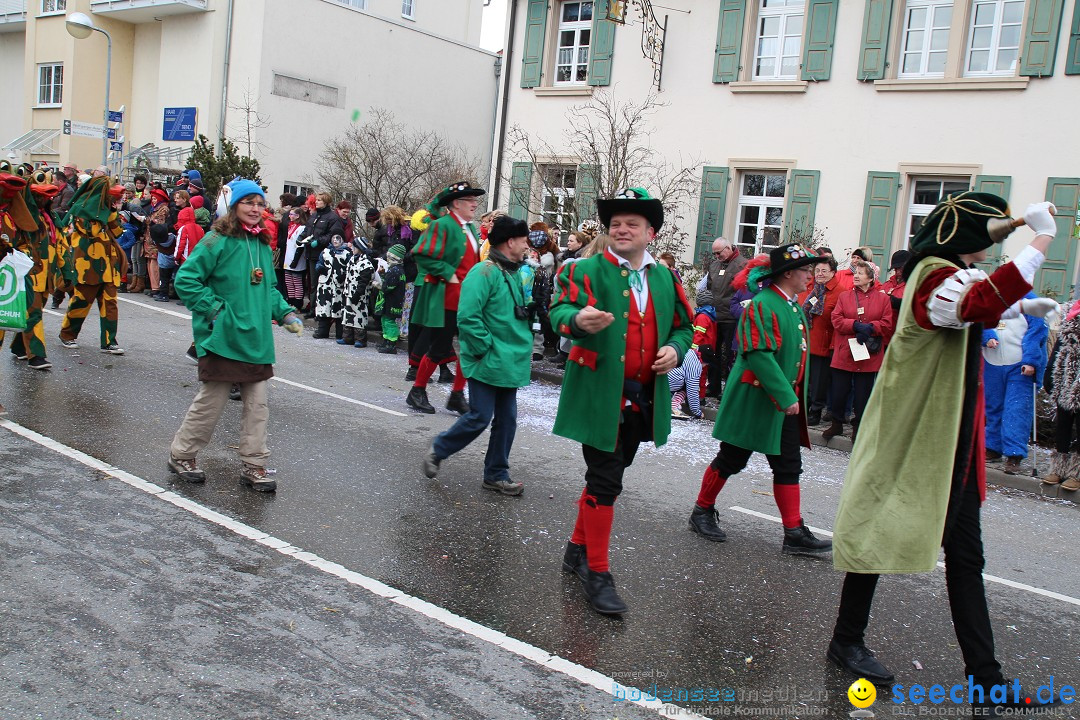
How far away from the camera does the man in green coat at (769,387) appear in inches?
217

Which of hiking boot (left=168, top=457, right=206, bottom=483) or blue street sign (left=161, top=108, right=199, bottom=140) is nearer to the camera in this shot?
hiking boot (left=168, top=457, right=206, bottom=483)

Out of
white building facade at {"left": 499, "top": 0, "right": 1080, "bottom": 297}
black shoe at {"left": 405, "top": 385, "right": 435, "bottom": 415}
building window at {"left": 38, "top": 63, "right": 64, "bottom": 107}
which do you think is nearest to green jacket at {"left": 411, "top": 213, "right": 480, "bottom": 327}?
black shoe at {"left": 405, "top": 385, "right": 435, "bottom": 415}

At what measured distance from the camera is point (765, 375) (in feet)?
17.8

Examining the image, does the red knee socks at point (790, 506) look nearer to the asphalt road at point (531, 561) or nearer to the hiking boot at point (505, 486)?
the asphalt road at point (531, 561)

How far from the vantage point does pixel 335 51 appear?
27094 millimetres

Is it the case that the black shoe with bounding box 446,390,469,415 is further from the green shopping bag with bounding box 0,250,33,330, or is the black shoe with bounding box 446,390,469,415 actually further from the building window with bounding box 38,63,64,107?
the building window with bounding box 38,63,64,107

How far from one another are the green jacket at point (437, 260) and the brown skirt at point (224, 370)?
3.00 metres

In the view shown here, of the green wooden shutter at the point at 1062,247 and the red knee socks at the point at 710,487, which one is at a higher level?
the green wooden shutter at the point at 1062,247

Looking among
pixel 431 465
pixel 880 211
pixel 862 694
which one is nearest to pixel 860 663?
pixel 862 694

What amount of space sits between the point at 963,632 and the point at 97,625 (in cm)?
340

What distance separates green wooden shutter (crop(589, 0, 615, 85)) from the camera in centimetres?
1895

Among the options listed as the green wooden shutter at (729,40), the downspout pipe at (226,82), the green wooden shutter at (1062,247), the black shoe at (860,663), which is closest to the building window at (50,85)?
the downspout pipe at (226,82)

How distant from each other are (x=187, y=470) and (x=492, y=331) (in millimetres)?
2139

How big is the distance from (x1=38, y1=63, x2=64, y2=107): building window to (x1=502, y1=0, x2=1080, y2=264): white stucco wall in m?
18.2
